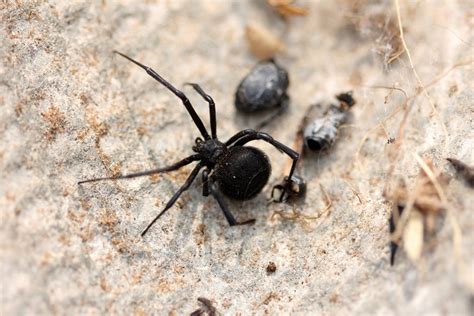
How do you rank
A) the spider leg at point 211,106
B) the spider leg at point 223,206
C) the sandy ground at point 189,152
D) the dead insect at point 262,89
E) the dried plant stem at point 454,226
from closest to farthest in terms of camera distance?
the dried plant stem at point 454,226, the sandy ground at point 189,152, the spider leg at point 223,206, the spider leg at point 211,106, the dead insect at point 262,89

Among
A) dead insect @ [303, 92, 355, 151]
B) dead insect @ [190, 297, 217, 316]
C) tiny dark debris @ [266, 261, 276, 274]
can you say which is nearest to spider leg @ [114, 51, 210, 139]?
dead insect @ [303, 92, 355, 151]

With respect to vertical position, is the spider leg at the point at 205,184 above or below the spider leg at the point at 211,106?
below

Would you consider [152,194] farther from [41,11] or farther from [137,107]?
[41,11]

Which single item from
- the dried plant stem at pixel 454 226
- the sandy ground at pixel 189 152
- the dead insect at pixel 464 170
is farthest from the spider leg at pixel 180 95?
the dead insect at pixel 464 170

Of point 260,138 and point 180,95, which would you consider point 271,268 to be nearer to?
point 260,138

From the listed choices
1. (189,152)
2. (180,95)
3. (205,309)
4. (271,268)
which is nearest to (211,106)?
(180,95)

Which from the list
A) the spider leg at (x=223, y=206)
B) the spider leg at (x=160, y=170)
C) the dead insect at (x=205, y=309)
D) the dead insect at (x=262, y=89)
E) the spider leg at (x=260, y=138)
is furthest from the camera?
the dead insect at (x=262, y=89)

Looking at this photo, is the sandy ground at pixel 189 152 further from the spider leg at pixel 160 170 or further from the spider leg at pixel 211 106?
the spider leg at pixel 211 106
